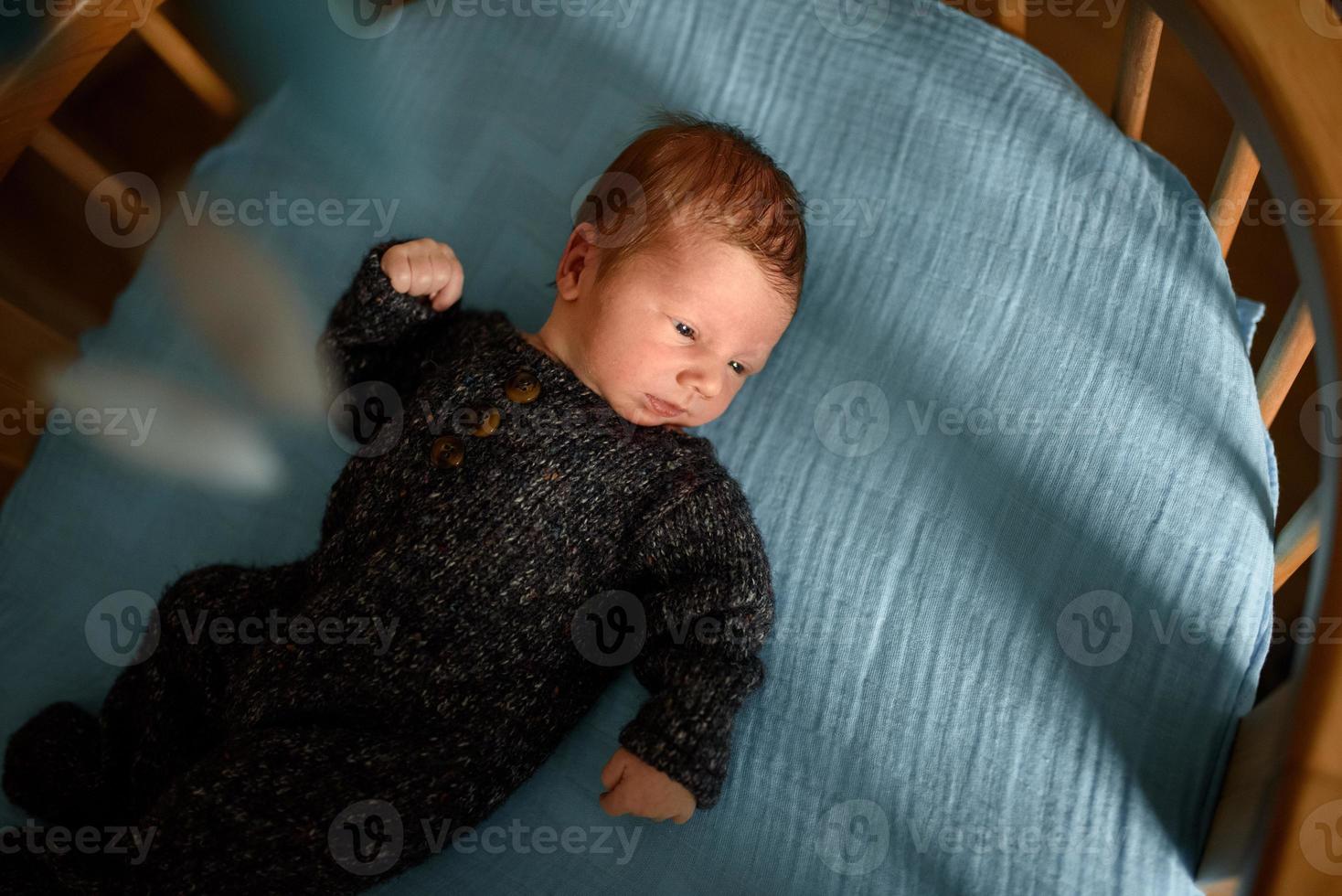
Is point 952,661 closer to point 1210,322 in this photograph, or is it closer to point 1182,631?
point 1182,631

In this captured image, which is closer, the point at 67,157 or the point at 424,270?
the point at 424,270

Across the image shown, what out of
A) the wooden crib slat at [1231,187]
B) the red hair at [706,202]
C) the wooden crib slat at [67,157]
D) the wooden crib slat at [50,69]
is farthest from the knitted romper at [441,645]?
the wooden crib slat at [1231,187]

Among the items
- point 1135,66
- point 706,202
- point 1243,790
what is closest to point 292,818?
point 706,202

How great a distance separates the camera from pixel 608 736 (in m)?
1.03

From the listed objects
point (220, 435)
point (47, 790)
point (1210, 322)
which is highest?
point (1210, 322)

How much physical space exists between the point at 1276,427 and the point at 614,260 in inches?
47.1

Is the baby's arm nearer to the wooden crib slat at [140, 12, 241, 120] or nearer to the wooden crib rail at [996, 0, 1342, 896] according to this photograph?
the wooden crib rail at [996, 0, 1342, 896]

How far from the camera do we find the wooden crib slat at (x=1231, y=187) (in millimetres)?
996

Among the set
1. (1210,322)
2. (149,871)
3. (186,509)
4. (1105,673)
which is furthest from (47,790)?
(1210,322)

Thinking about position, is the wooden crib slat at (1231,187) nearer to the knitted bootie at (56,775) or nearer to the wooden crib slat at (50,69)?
the wooden crib slat at (50,69)

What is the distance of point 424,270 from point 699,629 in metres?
0.47

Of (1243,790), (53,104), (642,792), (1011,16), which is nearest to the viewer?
(1243,790)

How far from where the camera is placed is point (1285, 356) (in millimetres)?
976

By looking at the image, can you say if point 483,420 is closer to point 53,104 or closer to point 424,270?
point 424,270
